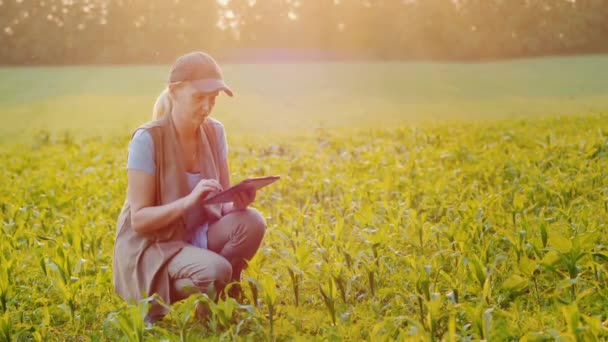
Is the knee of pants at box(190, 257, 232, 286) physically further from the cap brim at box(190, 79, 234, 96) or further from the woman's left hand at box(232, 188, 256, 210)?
the cap brim at box(190, 79, 234, 96)

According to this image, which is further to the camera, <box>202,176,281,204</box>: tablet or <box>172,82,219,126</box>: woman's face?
<box>172,82,219,126</box>: woman's face

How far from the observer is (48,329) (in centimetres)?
419

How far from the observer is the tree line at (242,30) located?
23.5m

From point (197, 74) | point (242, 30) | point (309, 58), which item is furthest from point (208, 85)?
point (242, 30)

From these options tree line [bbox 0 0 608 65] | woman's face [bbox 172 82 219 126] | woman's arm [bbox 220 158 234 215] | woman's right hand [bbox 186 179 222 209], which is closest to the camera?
woman's right hand [bbox 186 179 222 209]

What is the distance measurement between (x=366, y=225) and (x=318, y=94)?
14.2 meters

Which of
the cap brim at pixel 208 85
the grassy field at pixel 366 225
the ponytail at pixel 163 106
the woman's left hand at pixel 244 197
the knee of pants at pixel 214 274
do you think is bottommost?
the grassy field at pixel 366 225

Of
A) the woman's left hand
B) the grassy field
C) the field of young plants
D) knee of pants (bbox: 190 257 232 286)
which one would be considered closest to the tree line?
the grassy field

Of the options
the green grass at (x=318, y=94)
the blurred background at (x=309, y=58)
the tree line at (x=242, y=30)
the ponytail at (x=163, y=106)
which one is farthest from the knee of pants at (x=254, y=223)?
the tree line at (x=242, y=30)

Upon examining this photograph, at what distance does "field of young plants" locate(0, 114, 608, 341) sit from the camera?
3.73 meters

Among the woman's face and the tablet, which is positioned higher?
the woman's face

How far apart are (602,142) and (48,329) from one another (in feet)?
22.2

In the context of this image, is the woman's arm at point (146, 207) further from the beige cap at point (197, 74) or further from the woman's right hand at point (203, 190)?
the beige cap at point (197, 74)

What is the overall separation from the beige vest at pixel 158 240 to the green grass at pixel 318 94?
10.8 meters
